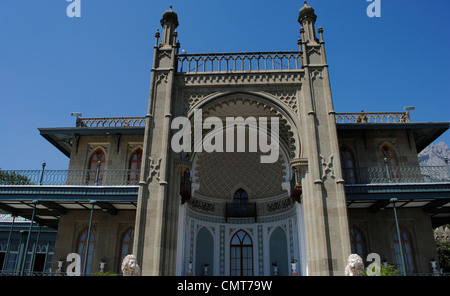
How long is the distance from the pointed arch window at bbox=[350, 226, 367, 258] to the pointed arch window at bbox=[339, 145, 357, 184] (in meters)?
2.18

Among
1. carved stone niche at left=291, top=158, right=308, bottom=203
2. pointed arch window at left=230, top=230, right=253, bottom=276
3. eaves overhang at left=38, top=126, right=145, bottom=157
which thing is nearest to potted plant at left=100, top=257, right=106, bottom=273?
eaves overhang at left=38, top=126, right=145, bottom=157

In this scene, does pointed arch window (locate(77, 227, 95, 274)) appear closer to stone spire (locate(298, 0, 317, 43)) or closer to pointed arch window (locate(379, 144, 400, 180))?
stone spire (locate(298, 0, 317, 43))

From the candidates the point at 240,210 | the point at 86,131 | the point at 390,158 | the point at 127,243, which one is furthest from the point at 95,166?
the point at 390,158

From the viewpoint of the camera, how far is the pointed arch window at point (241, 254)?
17469mm

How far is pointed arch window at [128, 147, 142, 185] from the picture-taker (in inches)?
578

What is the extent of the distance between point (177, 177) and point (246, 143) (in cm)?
603

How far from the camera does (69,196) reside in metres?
13.1

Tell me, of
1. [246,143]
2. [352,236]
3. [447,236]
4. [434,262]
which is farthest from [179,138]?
[447,236]

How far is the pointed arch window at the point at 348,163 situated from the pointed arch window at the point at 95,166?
1095 cm

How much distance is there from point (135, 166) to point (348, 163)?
9.80 m

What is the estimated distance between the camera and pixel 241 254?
58.4 ft

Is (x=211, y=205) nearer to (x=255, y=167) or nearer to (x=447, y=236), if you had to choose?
(x=255, y=167)

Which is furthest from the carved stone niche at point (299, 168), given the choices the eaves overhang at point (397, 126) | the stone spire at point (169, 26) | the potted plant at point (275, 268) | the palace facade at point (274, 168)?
the stone spire at point (169, 26)

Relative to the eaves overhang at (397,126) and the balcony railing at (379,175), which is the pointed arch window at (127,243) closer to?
the balcony railing at (379,175)
